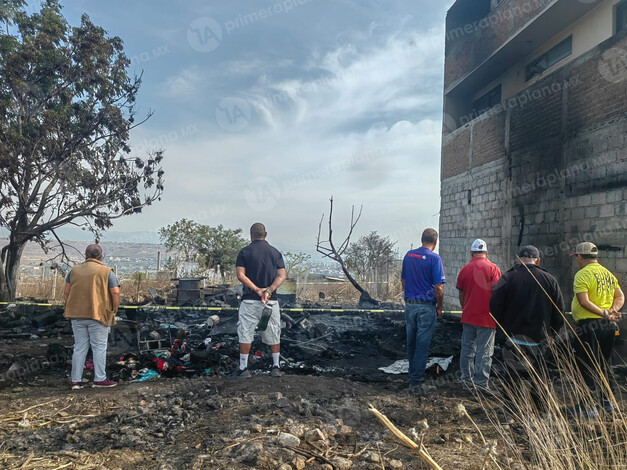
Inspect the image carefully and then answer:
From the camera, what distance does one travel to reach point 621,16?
8.54 metres

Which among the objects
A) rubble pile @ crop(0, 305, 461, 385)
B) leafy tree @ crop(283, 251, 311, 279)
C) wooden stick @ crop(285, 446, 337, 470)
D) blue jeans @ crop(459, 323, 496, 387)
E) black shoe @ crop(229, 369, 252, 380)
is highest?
leafy tree @ crop(283, 251, 311, 279)

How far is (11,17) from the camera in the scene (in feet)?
43.4

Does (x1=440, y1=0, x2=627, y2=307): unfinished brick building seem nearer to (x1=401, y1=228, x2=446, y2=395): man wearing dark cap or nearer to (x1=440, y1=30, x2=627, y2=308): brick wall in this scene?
(x1=440, y1=30, x2=627, y2=308): brick wall

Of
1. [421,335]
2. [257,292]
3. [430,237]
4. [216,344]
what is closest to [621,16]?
[430,237]

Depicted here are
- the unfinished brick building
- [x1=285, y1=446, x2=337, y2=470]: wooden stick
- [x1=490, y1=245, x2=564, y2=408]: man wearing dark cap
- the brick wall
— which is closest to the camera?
[x1=285, y1=446, x2=337, y2=470]: wooden stick

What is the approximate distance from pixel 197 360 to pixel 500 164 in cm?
825

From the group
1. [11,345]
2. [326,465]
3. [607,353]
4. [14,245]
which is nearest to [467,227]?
[607,353]

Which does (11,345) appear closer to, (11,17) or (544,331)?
(544,331)

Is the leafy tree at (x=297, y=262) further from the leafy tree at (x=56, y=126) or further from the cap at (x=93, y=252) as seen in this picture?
the cap at (x=93, y=252)

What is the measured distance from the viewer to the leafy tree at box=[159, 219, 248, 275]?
24.7 meters

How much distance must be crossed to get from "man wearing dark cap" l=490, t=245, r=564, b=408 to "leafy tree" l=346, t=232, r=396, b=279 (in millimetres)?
16845

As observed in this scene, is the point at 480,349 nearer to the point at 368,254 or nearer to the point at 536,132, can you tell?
the point at 536,132

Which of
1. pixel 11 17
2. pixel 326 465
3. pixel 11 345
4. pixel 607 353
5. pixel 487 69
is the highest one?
pixel 11 17

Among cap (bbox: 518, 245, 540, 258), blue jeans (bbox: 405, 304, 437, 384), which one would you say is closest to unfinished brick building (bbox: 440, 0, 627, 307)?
cap (bbox: 518, 245, 540, 258)
